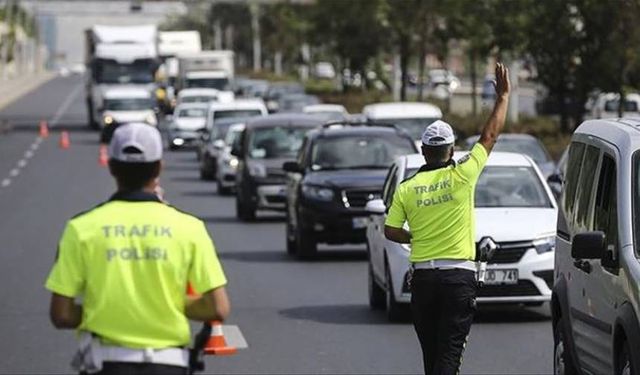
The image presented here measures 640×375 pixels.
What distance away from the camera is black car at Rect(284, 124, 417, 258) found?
23.0 metres

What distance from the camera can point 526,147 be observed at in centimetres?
2961

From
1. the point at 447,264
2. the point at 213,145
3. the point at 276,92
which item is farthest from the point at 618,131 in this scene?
the point at 276,92

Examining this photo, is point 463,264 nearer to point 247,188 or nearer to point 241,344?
point 241,344

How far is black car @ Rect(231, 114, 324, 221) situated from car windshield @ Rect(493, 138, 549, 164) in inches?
115

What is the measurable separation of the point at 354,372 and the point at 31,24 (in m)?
175

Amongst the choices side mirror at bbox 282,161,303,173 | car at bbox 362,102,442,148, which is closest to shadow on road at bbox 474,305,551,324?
side mirror at bbox 282,161,303,173

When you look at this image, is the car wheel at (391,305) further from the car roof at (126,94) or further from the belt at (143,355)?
the car roof at (126,94)

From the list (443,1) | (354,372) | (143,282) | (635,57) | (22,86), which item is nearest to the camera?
(143,282)

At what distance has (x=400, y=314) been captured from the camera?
54.0 feet

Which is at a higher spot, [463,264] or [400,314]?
[463,264]

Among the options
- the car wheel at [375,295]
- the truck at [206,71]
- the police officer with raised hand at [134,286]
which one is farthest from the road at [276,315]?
the truck at [206,71]

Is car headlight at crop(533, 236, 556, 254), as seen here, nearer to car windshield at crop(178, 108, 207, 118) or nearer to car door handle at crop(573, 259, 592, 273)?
car door handle at crop(573, 259, 592, 273)

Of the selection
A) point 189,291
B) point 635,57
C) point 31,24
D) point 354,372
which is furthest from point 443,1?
point 31,24

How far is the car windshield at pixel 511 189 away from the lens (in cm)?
1723
